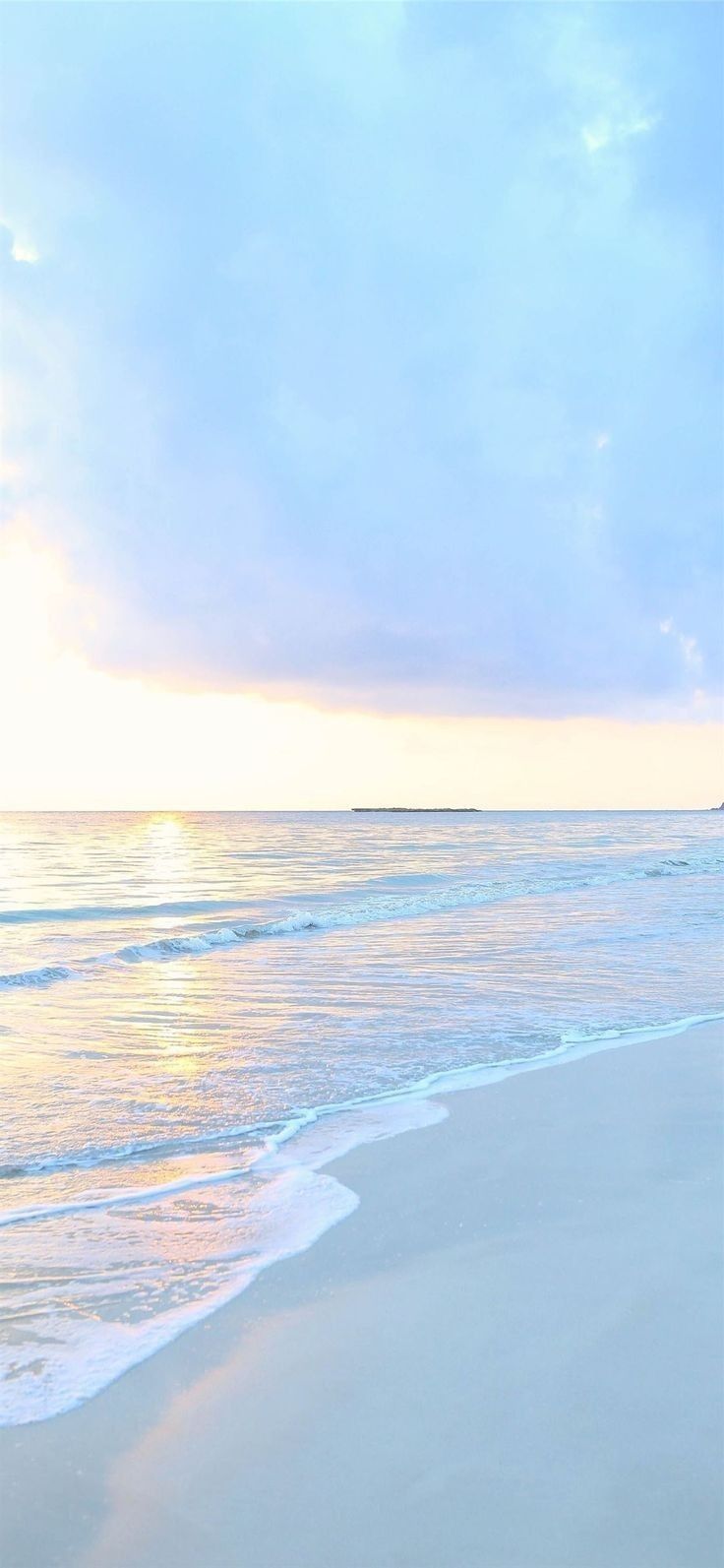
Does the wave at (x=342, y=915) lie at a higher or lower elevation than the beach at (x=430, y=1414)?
lower

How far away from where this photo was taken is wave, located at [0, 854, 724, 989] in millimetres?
13643

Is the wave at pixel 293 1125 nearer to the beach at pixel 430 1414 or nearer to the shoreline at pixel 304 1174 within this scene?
the shoreline at pixel 304 1174

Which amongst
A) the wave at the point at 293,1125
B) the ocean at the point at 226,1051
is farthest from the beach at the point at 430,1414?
the wave at the point at 293,1125

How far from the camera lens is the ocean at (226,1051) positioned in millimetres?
3834

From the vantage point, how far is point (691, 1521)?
2.39 meters

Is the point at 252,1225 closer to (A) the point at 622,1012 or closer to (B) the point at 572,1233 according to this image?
(B) the point at 572,1233

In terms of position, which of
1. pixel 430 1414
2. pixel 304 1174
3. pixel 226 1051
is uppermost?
pixel 430 1414

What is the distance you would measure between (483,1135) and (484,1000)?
14.7 feet

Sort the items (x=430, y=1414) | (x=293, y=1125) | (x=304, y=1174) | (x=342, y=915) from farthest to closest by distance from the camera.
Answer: (x=342, y=915)
(x=293, y=1125)
(x=304, y=1174)
(x=430, y=1414)

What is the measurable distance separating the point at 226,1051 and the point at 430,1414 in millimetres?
5402

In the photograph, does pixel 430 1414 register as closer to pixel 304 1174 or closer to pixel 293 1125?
pixel 304 1174

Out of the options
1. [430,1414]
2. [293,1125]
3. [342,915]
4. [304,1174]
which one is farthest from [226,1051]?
[342,915]

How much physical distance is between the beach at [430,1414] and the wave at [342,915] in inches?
365

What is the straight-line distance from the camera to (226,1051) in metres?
8.05
